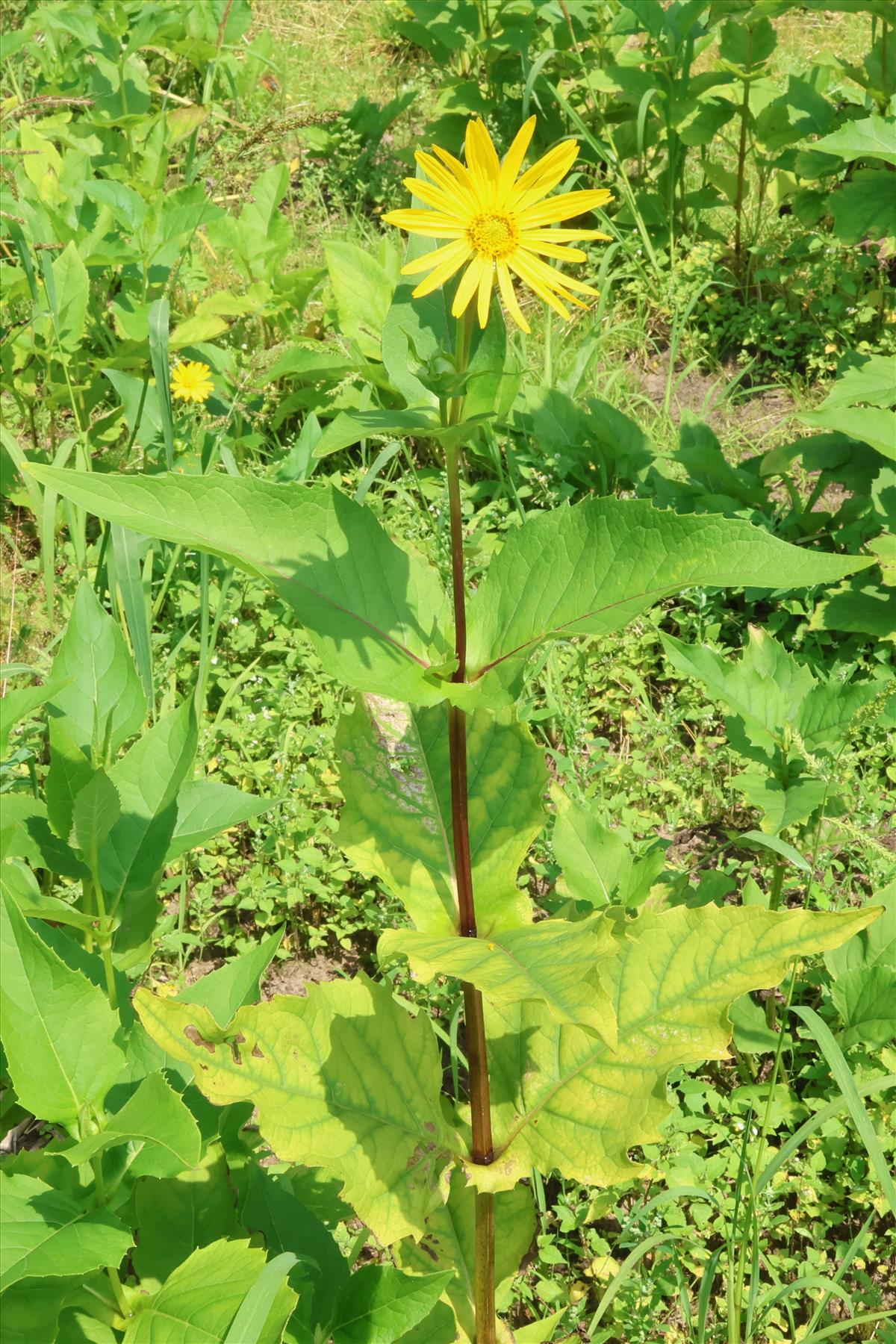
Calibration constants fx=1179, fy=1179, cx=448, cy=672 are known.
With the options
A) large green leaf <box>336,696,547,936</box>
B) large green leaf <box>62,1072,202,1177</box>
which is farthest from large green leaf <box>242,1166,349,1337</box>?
large green leaf <box>336,696,547,936</box>

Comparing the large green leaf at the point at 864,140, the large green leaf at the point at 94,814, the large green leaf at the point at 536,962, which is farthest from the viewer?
the large green leaf at the point at 864,140

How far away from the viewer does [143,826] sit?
1.79m

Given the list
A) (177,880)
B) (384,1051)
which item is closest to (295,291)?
(177,880)

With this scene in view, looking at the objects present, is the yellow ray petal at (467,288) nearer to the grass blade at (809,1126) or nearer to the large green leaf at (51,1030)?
the large green leaf at (51,1030)

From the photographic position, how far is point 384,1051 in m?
1.65

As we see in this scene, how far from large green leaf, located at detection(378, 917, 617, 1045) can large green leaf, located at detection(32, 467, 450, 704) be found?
0.93 feet

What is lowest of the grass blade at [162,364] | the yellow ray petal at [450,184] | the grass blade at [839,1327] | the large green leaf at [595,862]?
the grass blade at [839,1327]

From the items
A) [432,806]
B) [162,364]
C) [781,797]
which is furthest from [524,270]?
[162,364]

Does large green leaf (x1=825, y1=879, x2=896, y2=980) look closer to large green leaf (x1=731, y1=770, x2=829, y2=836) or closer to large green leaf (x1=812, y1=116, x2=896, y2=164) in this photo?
large green leaf (x1=731, y1=770, x2=829, y2=836)

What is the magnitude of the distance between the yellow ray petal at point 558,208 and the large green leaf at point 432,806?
2.15 feet

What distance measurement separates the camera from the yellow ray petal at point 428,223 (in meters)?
1.30

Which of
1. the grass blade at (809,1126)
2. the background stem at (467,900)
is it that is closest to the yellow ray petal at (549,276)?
the background stem at (467,900)

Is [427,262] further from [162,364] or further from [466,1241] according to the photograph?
[162,364]

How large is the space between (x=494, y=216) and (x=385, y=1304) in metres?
1.34
